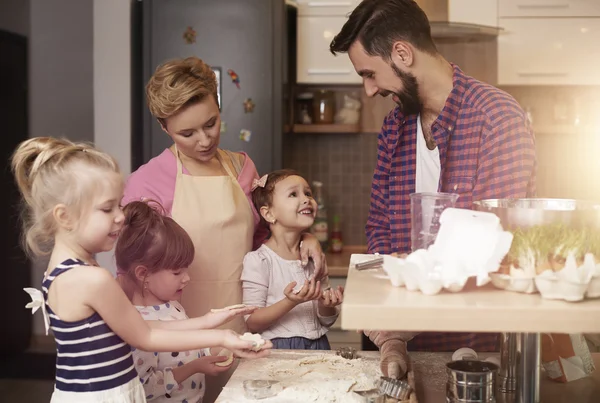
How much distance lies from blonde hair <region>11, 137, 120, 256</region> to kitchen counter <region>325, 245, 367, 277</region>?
199cm

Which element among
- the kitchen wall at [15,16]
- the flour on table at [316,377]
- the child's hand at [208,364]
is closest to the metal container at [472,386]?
the flour on table at [316,377]

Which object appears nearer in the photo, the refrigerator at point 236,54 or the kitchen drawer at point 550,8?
the refrigerator at point 236,54

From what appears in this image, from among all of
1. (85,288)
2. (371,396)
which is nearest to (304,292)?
(371,396)

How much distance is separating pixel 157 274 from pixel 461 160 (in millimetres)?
808

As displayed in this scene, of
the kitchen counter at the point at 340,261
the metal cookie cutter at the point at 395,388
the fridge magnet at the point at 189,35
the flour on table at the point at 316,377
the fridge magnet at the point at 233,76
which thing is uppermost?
the fridge magnet at the point at 189,35

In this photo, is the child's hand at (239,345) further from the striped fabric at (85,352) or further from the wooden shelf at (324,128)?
the wooden shelf at (324,128)

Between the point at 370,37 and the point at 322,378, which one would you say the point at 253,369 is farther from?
the point at 370,37

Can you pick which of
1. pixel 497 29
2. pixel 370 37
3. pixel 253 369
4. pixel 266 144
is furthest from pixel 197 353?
pixel 497 29

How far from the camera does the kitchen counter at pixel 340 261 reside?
11.1 ft

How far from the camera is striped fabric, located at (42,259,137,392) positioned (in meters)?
1.41

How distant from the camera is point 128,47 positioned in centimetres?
354

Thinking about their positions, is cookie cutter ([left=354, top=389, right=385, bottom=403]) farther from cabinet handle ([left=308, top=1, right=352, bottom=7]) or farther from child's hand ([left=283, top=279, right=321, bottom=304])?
cabinet handle ([left=308, top=1, right=352, bottom=7])

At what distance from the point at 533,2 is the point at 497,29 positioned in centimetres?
21

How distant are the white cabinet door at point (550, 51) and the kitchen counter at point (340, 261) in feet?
3.86
